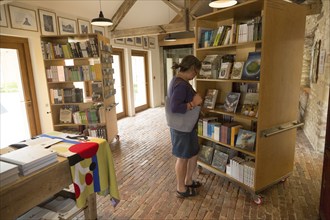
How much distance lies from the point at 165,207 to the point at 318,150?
3.01 m

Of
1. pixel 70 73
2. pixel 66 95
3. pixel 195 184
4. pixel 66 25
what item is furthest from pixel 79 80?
pixel 195 184

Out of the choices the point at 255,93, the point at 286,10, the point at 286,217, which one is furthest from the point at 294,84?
the point at 286,217

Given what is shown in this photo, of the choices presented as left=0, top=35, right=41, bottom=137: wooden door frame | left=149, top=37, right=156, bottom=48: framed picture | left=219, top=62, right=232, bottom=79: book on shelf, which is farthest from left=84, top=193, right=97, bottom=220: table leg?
left=149, top=37, right=156, bottom=48: framed picture

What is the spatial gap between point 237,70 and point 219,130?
0.76 meters

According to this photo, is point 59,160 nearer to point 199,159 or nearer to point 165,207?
point 165,207

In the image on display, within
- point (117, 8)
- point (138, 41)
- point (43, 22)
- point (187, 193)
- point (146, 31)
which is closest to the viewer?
point (187, 193)

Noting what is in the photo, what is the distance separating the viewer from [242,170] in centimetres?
249

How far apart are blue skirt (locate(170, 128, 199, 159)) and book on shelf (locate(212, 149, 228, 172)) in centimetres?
55

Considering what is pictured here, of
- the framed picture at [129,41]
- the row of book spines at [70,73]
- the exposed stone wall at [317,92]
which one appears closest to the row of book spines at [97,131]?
the row of book spines at [70,73]

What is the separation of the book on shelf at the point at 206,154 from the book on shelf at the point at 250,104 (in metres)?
0.77

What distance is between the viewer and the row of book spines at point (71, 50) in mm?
3697

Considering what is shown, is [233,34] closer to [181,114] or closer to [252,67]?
[252,67]

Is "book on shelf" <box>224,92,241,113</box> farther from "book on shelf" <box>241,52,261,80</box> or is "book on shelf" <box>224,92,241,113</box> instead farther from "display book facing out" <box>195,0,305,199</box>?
"book on shelf" <box>241,52,261,80</box>

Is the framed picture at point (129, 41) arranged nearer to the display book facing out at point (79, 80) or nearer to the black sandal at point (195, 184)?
the display book facing out at point (79, 80)
